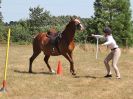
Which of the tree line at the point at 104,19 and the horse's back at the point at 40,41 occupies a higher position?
the tree line at the point at 104,19

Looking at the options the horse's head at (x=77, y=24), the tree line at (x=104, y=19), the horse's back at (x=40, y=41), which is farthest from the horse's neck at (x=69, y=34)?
the tree line at (x=104, y=19)

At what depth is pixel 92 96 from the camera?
42.9 ft

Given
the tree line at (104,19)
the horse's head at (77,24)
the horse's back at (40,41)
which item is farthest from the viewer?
the tree line at (104,19)

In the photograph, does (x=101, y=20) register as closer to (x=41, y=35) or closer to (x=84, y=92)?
(x=41, y=35)

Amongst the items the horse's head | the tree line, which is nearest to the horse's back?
the horse's head

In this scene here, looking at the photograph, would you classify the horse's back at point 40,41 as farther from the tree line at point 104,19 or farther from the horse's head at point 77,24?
the tree line at point 104,19

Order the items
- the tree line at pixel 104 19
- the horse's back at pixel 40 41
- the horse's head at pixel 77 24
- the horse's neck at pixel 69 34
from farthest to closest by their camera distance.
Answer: the tree line at pixel 104 19 → the horse's back at pixel 40 41 → the horse's neck at pixel 69 34 → the horse's head at pixel 77 24

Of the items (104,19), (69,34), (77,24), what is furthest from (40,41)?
(104,19)

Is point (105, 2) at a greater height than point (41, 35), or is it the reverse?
point (105, 2)

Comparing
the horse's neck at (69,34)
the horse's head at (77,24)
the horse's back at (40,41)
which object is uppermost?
the horse's head at (77,24)

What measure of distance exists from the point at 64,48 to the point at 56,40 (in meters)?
0.80

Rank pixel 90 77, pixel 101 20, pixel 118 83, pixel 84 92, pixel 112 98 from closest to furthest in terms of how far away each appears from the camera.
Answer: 1. pixel 112 98
2. pixel 84 92
3. pixel 118 83
4. pixel 90 77
5. pixel 101 20

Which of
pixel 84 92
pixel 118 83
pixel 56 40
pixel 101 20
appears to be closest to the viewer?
pixel 84 92

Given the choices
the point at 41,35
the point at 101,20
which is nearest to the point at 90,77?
the point at 41,35
